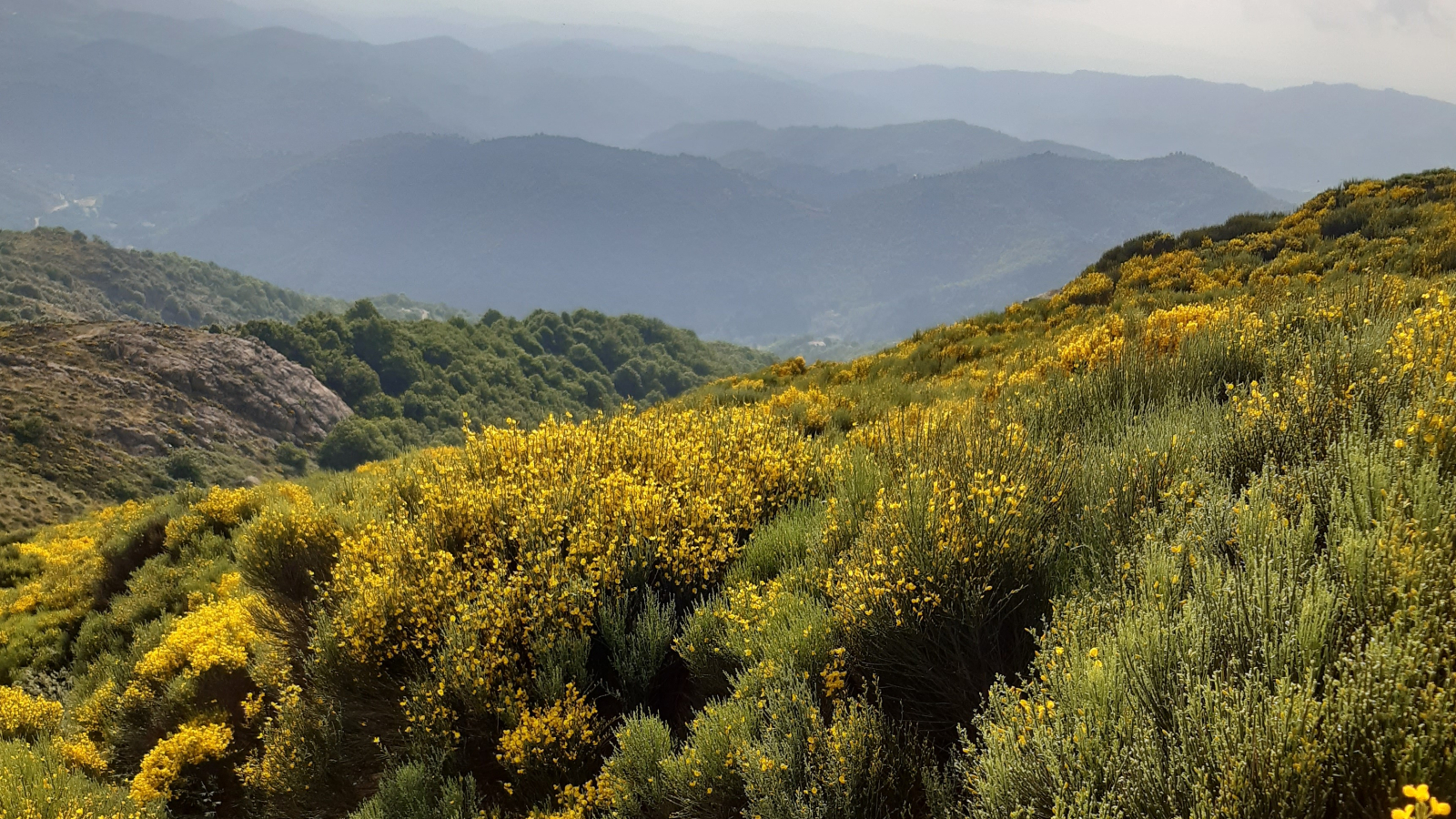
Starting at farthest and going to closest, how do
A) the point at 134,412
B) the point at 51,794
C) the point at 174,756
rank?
the point at 134,412, the point at 174,756, the point at 51,794

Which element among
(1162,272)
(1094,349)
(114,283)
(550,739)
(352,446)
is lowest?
(352,446)

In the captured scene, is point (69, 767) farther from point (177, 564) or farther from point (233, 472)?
point (233, 472)

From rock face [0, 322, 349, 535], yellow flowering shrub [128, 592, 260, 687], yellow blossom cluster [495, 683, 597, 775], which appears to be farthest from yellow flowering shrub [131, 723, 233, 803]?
rock face [0, 322, 349, 535]

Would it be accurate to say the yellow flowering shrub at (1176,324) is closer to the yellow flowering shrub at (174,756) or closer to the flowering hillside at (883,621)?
the flowering hillside at (883,621)

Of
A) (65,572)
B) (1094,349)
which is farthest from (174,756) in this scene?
(65,572)

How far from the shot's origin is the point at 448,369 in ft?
381

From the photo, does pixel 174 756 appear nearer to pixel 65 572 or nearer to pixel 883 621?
pixel 883 621

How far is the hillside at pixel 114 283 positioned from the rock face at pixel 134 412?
186 feet

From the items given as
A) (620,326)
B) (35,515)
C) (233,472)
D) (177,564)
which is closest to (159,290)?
(620,326)

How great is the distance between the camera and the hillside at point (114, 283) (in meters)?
130

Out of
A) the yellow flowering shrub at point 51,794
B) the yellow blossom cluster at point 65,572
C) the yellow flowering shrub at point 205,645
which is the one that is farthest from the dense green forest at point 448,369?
the yellow flowering shrub at point 51,794

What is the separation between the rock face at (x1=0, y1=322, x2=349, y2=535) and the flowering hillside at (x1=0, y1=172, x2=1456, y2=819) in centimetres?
4191

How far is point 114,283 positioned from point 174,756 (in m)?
206

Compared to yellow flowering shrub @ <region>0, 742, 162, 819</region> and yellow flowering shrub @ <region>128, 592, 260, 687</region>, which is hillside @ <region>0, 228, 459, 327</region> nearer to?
yellow flowering shrub @ <region>128, 592, 260, 687</region>
